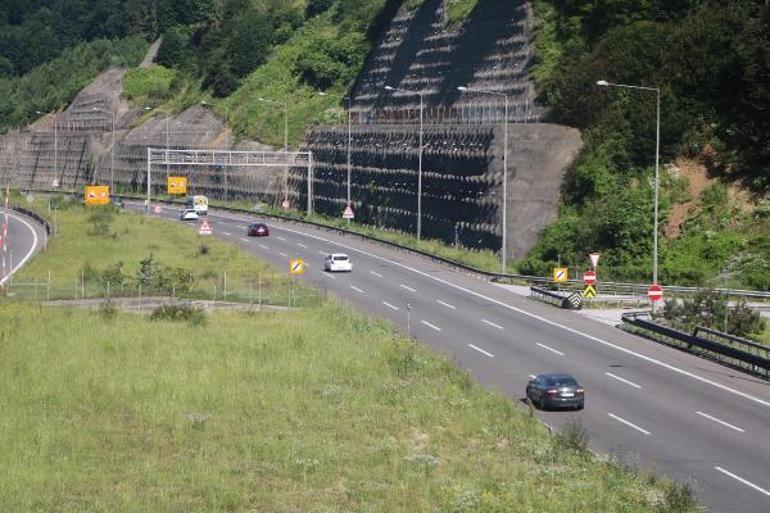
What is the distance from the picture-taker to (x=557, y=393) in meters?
46.3

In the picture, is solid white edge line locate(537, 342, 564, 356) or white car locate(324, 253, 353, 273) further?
white car locate(324, 253, 353, 273)

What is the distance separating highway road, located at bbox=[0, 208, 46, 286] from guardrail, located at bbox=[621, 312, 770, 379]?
32.8 m

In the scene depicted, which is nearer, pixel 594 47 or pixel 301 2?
pixel 594 47

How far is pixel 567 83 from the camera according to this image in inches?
3826

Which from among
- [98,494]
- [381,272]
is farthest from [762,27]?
[98,494]

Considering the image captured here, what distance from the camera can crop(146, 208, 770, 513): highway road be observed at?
3919 cm

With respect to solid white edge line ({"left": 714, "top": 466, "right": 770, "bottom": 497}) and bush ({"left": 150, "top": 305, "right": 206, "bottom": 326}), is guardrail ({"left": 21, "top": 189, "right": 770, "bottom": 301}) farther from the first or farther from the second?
solid white edge line ({"left": 714, "top": 466, "right": 770, "bottom": 497})

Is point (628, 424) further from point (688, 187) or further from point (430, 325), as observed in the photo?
point (688, 187)

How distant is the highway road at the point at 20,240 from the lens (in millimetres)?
90750

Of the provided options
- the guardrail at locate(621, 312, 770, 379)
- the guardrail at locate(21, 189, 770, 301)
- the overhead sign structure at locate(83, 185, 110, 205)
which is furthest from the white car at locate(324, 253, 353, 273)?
the overhead sign structure at locate(83, 185, 110, 205)

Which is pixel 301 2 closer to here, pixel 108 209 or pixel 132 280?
pixel 108 209

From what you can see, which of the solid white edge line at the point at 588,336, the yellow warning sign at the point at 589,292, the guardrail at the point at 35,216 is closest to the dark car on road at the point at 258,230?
the solid white edge line at the point at 588,336

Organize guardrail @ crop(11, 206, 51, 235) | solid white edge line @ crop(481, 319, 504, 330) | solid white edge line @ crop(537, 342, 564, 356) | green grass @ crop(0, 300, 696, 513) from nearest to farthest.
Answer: green grass @ crop(0, 300, 696, 513) < solid white edge line @ crop(537, 342, 564, 356) < solid white edge line @ crop(481, 319, 504, 330) < guardrail @ crop(11, 206, 51, 235)

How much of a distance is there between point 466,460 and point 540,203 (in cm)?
5455
